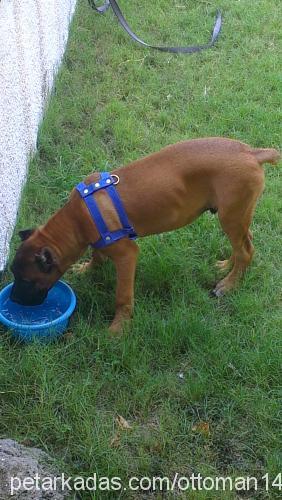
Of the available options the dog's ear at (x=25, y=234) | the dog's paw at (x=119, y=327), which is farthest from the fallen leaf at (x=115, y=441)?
the dog's ear at (x=25, y=234)

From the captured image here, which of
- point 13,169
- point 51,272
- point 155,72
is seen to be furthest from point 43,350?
point 155,72

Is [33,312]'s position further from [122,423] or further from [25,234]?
[122,423]

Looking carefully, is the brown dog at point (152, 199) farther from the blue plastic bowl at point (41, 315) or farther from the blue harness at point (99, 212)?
the blue plastic bowl at point (41, 315)

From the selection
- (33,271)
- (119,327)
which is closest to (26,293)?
(33,271)

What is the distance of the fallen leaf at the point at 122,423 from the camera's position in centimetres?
332

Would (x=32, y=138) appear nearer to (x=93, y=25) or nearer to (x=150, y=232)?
(x=150, y=232)

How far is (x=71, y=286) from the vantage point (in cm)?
420

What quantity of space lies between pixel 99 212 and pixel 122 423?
3.81 ft

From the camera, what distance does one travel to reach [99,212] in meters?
3.83

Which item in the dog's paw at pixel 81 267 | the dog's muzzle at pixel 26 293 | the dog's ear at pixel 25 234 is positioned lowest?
the dog's paw at pixel 81 267

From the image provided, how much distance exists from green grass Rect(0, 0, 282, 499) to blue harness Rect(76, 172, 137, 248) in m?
0.44

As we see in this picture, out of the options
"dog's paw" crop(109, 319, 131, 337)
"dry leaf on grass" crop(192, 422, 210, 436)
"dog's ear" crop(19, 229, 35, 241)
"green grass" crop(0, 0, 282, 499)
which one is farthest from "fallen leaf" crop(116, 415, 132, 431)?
"dog's ear" crop(19, 229, 35, 241)

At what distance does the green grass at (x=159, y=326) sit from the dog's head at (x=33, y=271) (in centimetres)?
26

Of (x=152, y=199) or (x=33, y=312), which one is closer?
(x=152, y=199)
